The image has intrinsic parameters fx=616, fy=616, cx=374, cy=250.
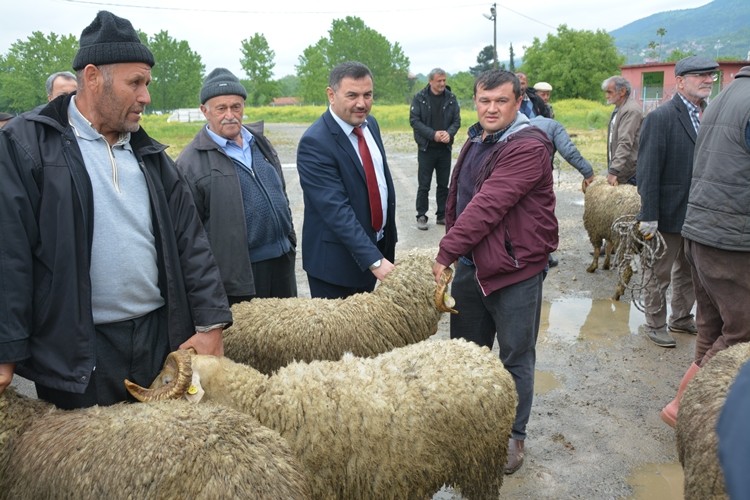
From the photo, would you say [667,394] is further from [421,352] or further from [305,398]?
[305,398]

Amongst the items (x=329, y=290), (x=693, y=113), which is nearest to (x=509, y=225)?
(x=329, y=290)

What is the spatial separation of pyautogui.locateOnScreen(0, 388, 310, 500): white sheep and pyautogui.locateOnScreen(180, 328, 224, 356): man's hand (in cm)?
47

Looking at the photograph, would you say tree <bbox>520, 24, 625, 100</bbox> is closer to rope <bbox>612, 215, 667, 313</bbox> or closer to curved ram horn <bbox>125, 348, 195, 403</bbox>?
rope <bbox>612, 215, 667, 313</bbox>

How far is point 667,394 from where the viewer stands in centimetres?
481

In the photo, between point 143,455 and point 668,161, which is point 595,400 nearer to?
point 668,161

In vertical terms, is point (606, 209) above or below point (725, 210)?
below

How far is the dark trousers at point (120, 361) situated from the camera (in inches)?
105

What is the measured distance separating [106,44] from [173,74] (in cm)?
8901

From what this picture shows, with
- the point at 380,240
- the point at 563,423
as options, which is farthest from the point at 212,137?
the point at 563,423

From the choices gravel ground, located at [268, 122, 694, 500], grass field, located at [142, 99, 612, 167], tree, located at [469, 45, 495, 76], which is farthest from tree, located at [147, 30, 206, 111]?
gravel ground, located at [268, 122, 694, 500]

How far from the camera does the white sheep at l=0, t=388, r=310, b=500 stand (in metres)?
2.14

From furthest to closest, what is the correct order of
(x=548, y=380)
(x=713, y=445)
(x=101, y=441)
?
(x=548, y=380)
(x=713, y=445)
(x=101, y=441)

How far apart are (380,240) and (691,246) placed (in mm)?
2137

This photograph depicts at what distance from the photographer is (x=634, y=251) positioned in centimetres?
669
